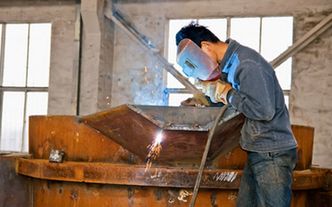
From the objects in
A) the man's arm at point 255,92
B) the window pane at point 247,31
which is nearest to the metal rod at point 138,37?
the window pane at point 247,31

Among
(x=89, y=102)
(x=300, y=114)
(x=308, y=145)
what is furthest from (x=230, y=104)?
(x=89, y=102)

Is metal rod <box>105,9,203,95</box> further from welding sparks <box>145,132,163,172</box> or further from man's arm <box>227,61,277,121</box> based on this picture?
man's arm <box>227,61,277,121</box>

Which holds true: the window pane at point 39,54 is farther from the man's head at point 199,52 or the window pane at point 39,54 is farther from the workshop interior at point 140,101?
the man's head at point 199,52

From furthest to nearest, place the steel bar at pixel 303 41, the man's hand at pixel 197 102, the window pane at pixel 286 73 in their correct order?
the window pane at pixel 286 73, the steel bar at pixel 303 41, the man's hand at pixel 197 102

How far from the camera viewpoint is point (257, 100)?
2.34 m

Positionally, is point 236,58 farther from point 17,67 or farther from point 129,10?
point 17,67

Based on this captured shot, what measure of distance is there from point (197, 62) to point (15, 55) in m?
6.32

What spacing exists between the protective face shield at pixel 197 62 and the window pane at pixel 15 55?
607cm

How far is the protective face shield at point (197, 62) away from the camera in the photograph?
256cm

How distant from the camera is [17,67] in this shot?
26.8 feet

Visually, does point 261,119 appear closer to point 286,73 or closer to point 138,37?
point 286,73

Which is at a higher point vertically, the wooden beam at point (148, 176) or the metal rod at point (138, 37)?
the metal rod at point (138, 37)

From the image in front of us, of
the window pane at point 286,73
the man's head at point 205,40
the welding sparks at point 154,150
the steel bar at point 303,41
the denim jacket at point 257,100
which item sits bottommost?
the welding sparks at point 154,150

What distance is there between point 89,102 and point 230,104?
201 inches
